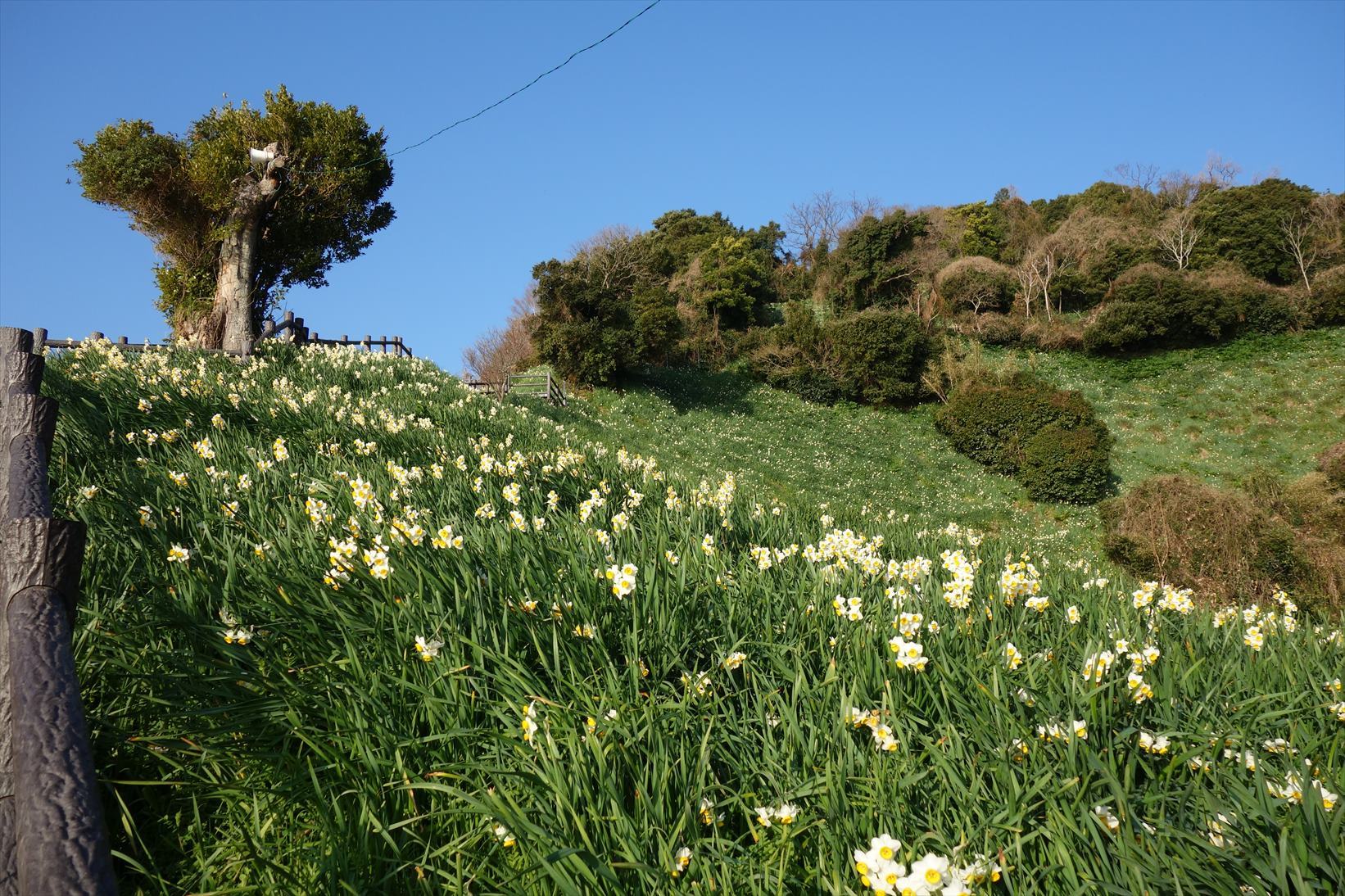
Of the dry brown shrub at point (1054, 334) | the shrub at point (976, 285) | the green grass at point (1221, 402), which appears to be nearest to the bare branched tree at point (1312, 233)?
the green grass at point (1221, 402)

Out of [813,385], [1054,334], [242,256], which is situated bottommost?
[813,385]

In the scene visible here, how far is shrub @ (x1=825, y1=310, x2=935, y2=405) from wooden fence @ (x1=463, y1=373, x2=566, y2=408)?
11.7 m

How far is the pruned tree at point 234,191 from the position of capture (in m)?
21.5

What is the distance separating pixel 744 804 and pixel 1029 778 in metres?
0.88

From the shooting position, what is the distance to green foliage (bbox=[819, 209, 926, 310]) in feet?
123

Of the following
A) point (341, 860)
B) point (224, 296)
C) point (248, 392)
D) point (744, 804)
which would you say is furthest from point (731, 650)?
point (224, 296)

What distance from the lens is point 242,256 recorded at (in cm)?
1756

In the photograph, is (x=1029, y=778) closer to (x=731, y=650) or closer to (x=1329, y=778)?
(x=1329, y=778)

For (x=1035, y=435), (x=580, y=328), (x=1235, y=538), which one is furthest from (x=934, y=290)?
(x=1235, y=538)

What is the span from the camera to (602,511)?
505 centimetres

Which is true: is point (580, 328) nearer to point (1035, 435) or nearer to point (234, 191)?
point (234, 191)

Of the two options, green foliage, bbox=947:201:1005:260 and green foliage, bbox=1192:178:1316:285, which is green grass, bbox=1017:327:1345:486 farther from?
green foliage, bbox=947:201:1005:260

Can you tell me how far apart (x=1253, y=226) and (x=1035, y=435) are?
811 inches

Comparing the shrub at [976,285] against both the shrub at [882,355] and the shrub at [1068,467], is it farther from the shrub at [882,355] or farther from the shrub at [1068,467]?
the shrub at [1068,467]
